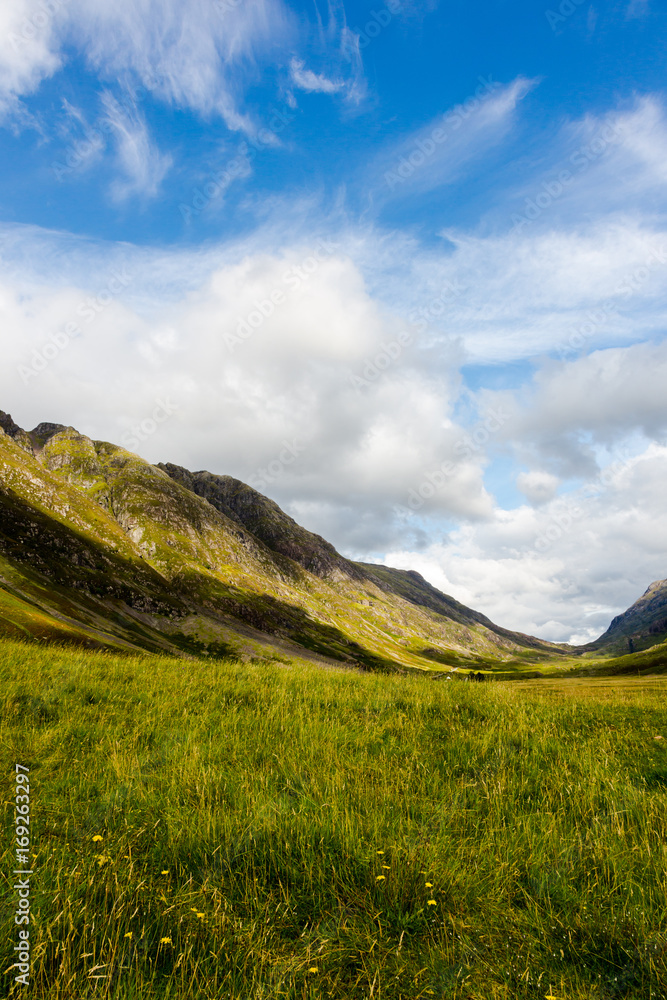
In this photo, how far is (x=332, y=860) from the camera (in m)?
4.26

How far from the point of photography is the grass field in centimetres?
334

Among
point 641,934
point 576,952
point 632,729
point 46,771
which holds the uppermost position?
point 632,729

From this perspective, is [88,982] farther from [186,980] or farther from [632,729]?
[632,729]

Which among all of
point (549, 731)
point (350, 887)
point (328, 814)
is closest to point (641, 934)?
point (350, 887)

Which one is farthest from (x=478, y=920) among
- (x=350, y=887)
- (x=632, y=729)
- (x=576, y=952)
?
(x=632, y=729)

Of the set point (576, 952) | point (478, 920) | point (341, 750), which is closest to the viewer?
point (576, 952)

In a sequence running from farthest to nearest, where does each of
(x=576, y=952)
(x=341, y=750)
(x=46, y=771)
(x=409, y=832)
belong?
1. (x=341, y=750)
2. (x=46, y=771)
3. (x=409, y=832)
4. (x=576, y=952)

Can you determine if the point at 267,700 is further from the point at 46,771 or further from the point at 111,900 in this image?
the point at 111,900

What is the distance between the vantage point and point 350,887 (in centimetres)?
407

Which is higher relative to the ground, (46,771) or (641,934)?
(641,934)

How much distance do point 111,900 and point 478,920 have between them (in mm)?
3070

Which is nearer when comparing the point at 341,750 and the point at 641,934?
the point at 641,934

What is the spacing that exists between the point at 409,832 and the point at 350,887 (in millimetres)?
933

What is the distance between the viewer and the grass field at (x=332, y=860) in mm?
3336
